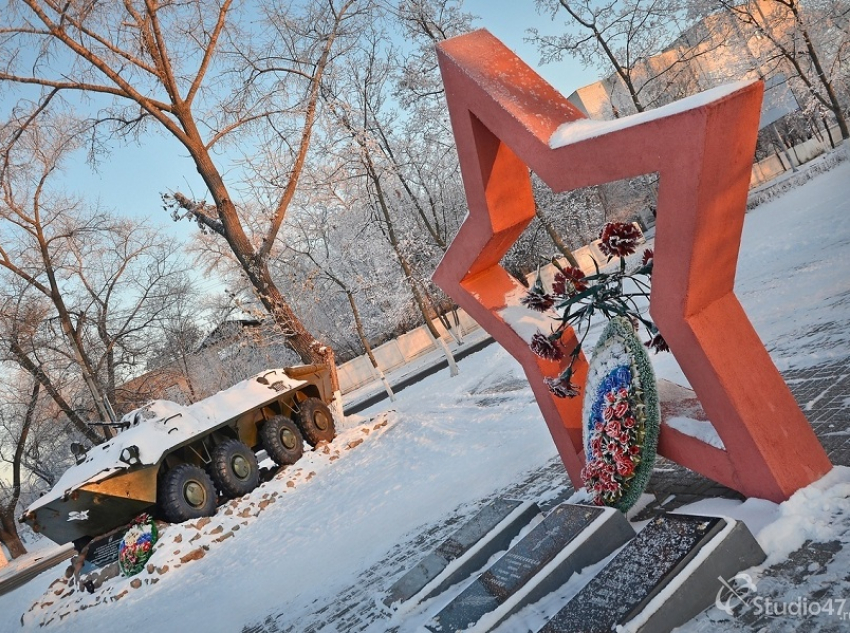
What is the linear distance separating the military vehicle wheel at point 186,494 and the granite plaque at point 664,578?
304 inches

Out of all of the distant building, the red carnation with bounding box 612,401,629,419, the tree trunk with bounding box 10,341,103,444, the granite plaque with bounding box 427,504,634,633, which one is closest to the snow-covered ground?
the granite plaque with bounding box 427,504,634,633

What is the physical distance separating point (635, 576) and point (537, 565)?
30.2 inches

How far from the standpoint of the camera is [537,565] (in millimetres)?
3615

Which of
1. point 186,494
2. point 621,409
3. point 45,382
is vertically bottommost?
point 621,409

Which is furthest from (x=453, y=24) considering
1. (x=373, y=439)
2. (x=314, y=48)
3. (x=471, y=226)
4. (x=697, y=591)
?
(x=697, y=591)

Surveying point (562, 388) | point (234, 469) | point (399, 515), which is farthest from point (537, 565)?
point (234, 469)

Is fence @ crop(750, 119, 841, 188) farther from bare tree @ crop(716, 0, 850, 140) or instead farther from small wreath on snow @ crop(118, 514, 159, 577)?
small wreath on snow @ crop(118, 514, 159, 577)

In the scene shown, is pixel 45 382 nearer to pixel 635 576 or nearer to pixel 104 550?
pixel 104 550

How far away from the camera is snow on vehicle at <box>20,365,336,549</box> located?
8984 millimetres

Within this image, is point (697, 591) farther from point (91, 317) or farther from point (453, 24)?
point (91, 317)

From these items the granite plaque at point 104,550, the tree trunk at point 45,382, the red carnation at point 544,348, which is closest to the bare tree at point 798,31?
the red carnation at point 544,348

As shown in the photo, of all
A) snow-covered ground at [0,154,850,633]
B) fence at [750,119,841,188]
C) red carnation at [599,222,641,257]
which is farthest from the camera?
fence at [750,119,841,188]

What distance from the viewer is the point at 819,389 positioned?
490cm

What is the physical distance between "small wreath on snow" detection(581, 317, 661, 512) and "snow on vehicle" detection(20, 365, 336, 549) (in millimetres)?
7216
